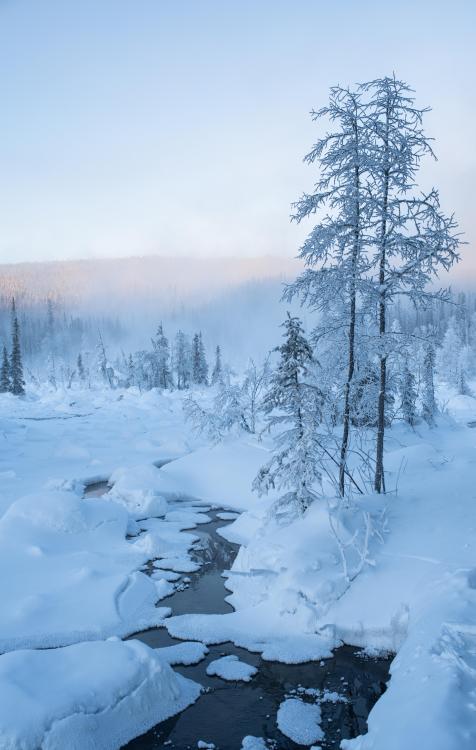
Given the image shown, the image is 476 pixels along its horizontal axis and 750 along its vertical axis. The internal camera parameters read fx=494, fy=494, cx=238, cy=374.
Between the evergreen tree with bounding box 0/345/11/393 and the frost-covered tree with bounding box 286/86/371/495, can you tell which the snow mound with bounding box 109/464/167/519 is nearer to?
the frost-covered tree with bounding box 286/86/371/495

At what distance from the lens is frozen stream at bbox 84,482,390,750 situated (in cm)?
743

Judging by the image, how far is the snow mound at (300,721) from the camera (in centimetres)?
746

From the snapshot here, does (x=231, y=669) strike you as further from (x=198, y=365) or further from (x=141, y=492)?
(x=198, y=365)

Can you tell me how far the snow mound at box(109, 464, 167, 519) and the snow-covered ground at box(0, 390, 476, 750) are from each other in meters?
0.07

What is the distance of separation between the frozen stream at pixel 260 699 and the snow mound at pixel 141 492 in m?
8.70

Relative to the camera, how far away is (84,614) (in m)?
11.1

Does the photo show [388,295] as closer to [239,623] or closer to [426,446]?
[239,623]

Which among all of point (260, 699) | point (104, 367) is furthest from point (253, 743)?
point (104, 367)

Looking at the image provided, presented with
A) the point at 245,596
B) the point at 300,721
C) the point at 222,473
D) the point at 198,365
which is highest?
the point at 300,721

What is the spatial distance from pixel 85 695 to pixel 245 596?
19.3ft

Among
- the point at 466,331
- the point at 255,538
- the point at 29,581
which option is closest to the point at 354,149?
the point at 255,538

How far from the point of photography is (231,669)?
9.41 m

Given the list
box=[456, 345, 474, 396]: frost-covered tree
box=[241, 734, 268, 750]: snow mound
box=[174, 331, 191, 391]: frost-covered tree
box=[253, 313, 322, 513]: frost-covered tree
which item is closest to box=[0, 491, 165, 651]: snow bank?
box=[241, 734, 268, 750]: snow mound

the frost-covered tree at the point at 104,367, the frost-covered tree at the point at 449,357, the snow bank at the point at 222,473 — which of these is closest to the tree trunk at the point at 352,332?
the snow bank at the point at 222,473
